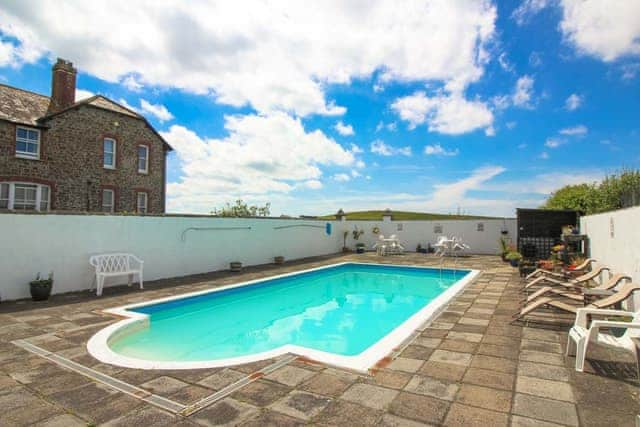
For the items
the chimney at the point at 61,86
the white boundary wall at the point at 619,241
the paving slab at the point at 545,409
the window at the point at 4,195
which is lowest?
the paving slab at the point at 545,409

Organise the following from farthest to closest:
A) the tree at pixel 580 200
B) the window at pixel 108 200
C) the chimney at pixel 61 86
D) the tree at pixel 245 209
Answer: the tree at pixel 245 209, the window at pixel 108 200, the tree at pixel 580 200, the chimney at pixel 61 86

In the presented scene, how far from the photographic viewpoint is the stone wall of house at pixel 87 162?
44.1 feet

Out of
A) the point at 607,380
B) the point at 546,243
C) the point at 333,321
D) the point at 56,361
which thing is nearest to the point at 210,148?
the point at 333,321

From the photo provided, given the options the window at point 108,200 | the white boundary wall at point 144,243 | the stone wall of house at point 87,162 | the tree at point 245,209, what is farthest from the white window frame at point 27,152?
the tree at point 245,209

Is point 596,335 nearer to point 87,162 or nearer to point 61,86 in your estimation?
point 87,162

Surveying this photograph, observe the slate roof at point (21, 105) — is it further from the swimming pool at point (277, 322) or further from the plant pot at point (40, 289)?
the swimming pool at point (277, 322)

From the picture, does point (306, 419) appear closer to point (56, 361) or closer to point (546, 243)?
point (56, 361)

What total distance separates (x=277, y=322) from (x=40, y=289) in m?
4.54

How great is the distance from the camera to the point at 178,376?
3.29 m

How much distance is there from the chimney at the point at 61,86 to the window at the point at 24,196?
378 cm

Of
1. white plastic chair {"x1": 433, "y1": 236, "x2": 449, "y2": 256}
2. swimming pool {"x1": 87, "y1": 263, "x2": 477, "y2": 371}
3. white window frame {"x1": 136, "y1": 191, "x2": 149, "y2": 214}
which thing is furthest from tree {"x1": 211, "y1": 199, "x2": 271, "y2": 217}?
swimming pool {"x1": 87, "y1": 263, "x2": 477, "y2": 371}

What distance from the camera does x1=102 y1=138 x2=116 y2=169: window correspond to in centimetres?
1588

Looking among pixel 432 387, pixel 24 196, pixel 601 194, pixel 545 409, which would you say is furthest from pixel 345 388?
pixel 601 194

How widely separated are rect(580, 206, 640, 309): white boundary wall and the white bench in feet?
31.0
